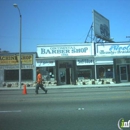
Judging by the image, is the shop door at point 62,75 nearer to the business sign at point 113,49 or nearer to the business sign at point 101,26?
the business sign at point 113,49

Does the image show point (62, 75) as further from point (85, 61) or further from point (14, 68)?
point (14, 68)

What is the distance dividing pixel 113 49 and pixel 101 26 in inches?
335

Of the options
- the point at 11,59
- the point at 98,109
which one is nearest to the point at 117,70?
the point at 11,59

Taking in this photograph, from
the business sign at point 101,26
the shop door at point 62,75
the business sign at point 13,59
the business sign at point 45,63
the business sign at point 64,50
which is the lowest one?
the shop door at point 62,75

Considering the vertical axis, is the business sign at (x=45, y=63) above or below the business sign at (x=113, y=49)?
below

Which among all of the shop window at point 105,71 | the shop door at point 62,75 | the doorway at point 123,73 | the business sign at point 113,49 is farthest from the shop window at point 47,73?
the doorway at point 123,73

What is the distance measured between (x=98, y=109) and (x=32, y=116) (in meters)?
2.80

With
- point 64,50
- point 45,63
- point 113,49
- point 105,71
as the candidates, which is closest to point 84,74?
point 105,71

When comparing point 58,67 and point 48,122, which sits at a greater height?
point 58,67

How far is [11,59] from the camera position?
100ft

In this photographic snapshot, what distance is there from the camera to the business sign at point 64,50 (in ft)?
101

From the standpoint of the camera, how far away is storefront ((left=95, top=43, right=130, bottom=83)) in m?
30.2

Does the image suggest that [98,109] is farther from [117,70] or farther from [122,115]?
[117,70]

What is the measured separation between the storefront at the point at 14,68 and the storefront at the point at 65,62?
1.04 metres
